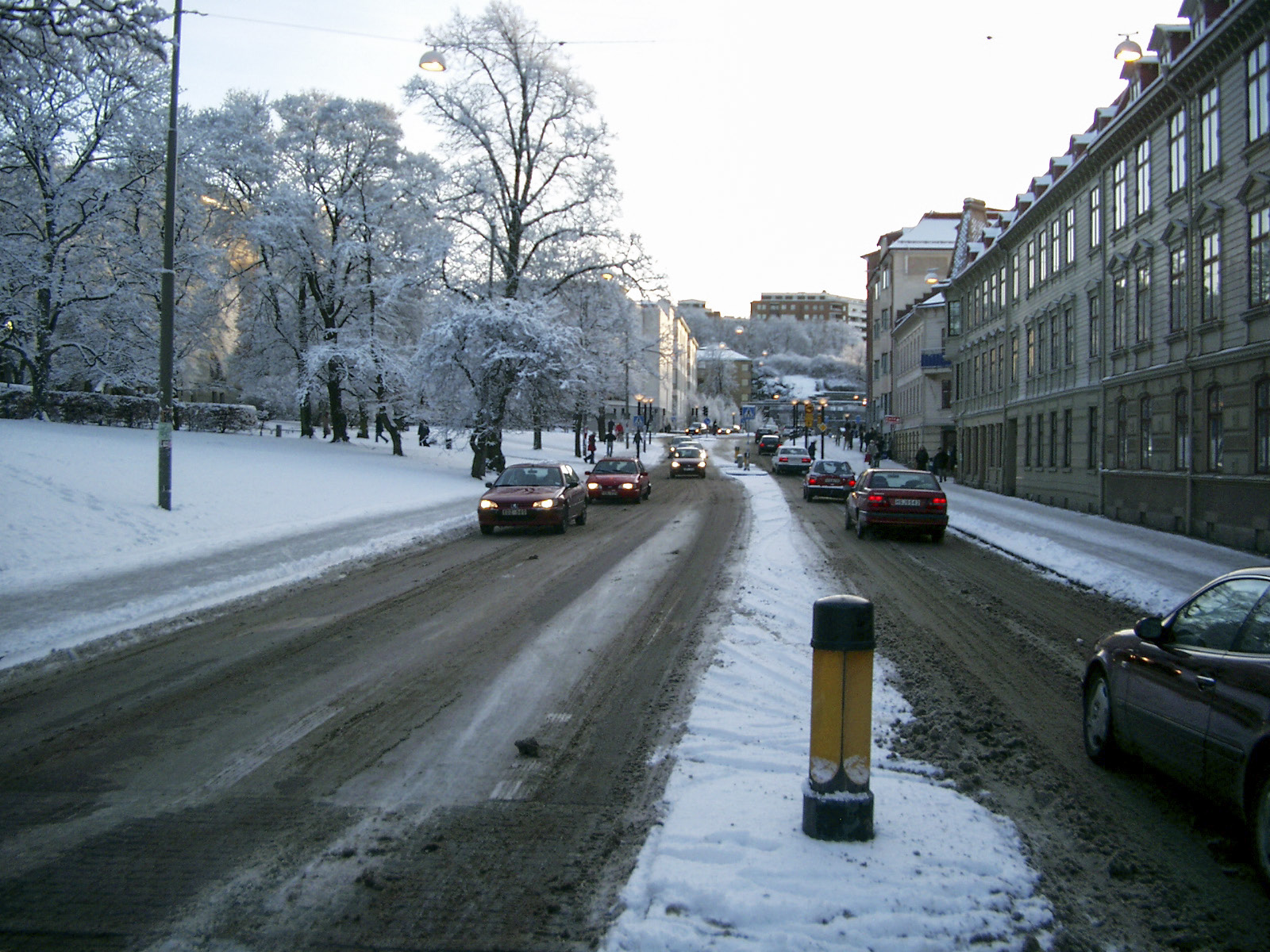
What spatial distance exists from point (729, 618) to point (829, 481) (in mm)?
21646

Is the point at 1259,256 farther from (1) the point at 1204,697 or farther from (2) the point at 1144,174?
(1) the point at 1204,697

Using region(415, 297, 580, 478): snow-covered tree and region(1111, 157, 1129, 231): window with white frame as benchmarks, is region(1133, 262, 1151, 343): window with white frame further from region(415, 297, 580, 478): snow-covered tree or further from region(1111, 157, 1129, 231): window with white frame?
region(415, 297, 580, 478): snow-covered tree

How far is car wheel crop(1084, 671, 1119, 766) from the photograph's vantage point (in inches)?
212

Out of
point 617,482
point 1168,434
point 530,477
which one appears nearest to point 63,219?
point 530,477

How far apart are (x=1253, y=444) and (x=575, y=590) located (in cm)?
1403

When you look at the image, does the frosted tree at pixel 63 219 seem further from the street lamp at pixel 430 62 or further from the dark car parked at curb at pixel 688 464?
the dark car parked at curb at pixel 688 464

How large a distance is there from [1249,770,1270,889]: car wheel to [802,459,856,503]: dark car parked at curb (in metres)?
26.8

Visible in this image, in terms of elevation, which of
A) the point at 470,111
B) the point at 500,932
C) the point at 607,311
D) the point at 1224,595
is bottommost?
the point at 500,932

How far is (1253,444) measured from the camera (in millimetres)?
17672

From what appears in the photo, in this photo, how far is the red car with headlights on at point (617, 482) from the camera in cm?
2994

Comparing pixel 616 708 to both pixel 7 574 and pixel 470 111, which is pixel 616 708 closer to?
pixel 7 574

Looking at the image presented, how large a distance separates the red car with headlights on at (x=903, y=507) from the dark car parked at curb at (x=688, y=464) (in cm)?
2830

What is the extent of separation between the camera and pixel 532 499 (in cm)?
1933

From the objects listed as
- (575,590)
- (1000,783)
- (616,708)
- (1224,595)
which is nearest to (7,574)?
(575,590)
